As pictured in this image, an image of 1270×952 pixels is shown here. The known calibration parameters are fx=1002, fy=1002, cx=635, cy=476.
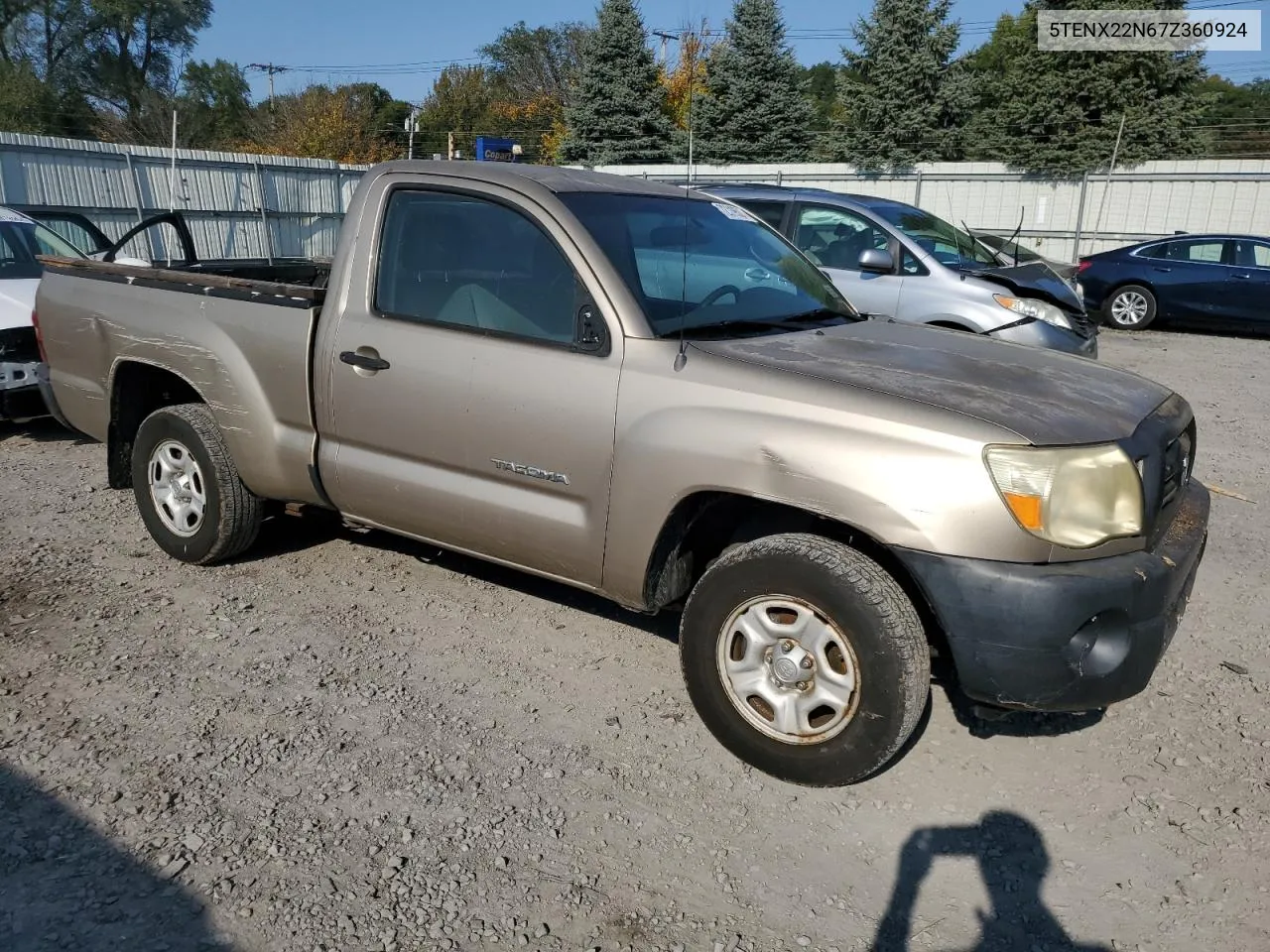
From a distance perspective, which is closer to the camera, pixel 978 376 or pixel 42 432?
pixel 978 376

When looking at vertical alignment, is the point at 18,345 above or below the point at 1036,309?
below

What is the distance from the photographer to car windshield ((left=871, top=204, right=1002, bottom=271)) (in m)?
8.98

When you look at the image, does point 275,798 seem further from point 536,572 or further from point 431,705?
point 536,572

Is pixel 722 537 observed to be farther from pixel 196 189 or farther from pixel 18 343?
pixel 196 189

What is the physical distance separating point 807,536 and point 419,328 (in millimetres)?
1730

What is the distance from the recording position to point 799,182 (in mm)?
24906

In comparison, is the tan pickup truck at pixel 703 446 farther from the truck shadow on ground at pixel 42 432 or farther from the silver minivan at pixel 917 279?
the silver minivan at pixel 917 279

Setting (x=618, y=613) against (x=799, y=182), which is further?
(x=799, y=182)

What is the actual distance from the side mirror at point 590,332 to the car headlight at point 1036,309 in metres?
5.57

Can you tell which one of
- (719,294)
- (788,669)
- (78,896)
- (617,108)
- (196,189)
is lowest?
(78,896)

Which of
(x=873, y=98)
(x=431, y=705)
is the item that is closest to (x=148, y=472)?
(x=431, y=705)

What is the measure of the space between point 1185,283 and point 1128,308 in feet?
2.71

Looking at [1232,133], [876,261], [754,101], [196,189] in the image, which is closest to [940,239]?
[876,261]

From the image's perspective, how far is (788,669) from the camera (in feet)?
10.2
